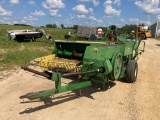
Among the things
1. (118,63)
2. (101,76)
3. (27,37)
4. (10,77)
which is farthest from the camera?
(27,37)

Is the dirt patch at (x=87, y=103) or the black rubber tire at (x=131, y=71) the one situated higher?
the black rubber tire at (x=131, y=71)

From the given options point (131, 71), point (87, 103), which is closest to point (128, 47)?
point (131, 71)

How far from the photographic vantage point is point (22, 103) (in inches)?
197

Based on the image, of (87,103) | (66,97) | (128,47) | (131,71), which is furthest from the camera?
(128,47)

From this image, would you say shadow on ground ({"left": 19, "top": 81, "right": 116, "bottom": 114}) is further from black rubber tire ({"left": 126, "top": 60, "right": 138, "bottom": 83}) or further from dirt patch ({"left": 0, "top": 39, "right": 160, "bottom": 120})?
black rubber tire ({"left": 126, "top": 60, "right": 138, "bottom": 83})

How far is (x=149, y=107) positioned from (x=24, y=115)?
8.91ft

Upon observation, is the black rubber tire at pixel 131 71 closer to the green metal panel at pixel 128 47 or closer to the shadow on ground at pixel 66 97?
the green metal panel at pixel 128 47

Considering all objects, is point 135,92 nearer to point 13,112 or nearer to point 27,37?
point 13,112

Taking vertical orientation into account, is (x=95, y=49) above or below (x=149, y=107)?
above

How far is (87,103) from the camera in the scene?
5.11 meters

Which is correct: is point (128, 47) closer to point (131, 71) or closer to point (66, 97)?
point (131, 71)

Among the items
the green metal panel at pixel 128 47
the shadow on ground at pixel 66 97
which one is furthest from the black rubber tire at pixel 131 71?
the shadow on ground at pixel 66 97

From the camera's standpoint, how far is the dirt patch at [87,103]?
14.8 feet

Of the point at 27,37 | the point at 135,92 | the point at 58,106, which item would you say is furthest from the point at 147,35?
the point at 58,106
